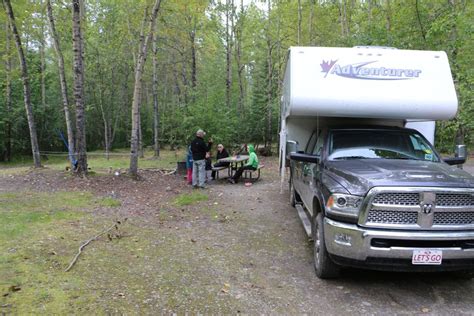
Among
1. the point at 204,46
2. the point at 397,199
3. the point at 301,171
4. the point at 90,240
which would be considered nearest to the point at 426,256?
the point at 397,199

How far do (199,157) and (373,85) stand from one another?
5.70 meters

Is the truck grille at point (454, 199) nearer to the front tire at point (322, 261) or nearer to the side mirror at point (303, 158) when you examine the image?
the front tire at point (322, 261)

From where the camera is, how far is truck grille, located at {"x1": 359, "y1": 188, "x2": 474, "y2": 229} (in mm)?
3770

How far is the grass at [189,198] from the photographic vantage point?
8.79m

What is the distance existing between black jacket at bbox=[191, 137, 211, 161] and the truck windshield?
5208 mm

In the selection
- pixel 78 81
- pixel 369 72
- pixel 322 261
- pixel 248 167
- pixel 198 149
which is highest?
pixel 78 81

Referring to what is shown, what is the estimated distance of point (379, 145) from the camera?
5504 mm

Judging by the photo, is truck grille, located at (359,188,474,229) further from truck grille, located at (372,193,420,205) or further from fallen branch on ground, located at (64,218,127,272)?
fallen branch on ground, located at (64,218,127,272)

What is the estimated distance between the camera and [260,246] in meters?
5.80

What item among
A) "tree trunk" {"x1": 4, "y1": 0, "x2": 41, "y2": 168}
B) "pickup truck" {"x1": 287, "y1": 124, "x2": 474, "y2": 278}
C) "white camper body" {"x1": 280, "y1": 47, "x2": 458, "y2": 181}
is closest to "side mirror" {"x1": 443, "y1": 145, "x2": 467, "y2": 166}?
"white camper body" {"x1": 280, "y1": 47, "x2": 458, "y2": 181}

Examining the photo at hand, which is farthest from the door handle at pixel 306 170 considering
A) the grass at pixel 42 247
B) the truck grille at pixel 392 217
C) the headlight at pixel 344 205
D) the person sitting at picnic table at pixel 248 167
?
the person sitting at picnic table at pixel 248 167

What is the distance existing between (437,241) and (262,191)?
681cm

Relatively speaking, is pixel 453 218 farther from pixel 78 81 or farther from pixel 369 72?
pixel 78 81

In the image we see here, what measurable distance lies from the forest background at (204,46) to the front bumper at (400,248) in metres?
9.85
